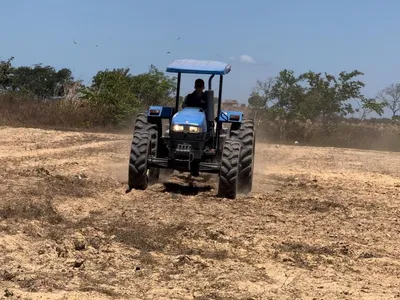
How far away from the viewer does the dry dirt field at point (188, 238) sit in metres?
5.00

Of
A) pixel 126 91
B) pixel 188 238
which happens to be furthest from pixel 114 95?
pixel 188 238

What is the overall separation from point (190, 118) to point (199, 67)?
871 mm

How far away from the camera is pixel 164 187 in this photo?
10062 millimetres

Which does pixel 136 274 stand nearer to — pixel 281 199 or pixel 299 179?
pixel 281 199

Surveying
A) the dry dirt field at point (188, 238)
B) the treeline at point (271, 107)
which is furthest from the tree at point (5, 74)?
the dry dirt field at point (188, 238)

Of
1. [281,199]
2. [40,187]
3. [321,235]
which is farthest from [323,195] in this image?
[40,187]

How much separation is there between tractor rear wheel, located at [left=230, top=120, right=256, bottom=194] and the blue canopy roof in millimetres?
1059

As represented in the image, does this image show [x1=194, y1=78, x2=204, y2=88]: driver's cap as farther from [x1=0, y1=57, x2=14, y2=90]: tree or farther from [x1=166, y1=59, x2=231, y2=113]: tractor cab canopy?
[x1=0, y1=57, x2=14, y2=90]: tree

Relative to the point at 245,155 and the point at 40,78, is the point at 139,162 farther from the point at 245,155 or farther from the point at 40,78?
the point at 40,78

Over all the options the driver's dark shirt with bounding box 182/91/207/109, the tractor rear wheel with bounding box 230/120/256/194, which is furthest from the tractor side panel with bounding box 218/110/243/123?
the driver's dark shirt with bounding box 182/91/207/109

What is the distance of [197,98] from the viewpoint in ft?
32.4

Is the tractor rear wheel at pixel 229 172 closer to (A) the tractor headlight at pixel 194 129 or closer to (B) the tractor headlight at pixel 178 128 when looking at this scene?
(A) the tractor headlight at pixel 194 129

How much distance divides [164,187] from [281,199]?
6.53ft

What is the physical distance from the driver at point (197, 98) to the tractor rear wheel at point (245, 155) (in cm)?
70
